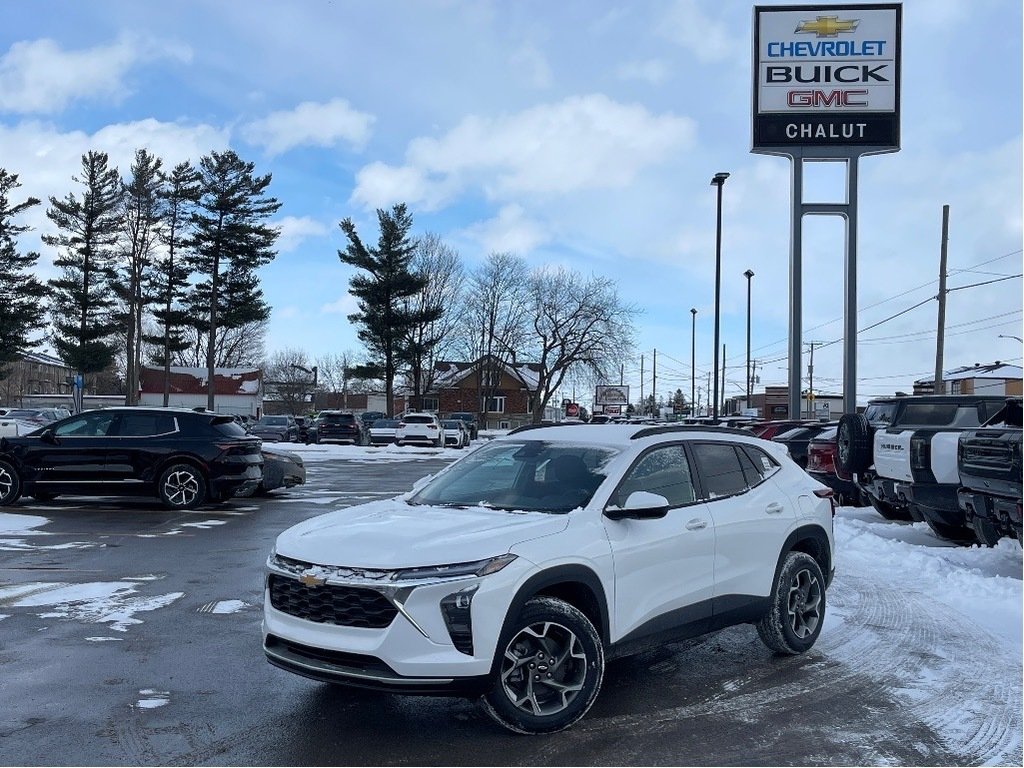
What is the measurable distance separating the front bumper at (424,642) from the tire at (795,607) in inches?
103

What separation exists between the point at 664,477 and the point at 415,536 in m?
1.86

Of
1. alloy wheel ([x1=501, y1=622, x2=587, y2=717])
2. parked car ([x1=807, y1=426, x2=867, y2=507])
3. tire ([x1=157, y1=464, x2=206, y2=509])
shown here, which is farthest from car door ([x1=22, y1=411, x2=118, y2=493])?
alloy wheel ([x1=501, y1=622, x2=587, y2=717])

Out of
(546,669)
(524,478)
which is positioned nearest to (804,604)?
(524,478)

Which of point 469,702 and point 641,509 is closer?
point 641,509

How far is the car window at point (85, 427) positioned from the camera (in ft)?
47.2

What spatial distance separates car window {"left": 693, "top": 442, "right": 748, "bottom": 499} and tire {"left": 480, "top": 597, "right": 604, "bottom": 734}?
167 centimetres

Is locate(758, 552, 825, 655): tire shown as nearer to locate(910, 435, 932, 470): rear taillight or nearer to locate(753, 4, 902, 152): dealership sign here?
locate(910, 435, 932, 470): rear taillight

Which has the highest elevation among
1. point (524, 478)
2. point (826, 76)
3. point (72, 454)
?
point (826, 76)

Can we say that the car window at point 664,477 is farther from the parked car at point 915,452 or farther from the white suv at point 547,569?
the parked car at point 915,452

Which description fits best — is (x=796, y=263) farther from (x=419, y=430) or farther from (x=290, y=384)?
(x=290, y=384)

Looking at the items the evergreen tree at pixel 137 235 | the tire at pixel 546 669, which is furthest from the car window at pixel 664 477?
the evergreen tree at pixel 137 235

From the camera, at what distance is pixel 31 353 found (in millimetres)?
53719

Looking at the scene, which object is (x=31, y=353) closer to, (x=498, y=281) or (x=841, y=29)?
(x=498, y=281)

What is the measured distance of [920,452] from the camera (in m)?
10.5
